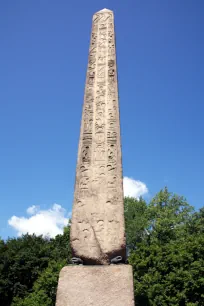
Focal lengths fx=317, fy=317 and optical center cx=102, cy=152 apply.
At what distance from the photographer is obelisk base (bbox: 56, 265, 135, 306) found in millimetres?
3412

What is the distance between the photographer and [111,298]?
134 inches

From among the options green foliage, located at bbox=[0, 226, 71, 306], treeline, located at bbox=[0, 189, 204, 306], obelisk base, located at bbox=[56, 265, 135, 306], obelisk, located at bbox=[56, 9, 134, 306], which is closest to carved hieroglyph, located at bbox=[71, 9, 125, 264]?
obelisk, located at bbox=[56, 9, 134, 306]

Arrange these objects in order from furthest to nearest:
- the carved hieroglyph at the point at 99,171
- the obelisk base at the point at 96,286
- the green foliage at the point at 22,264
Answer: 1. the green foliage at the point at 22,264
2. the carved hieroglyph at the point at 99,171
3. the obelisk base at the point at 96,286

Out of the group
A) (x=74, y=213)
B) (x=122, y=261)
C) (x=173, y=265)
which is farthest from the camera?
(x=173, y=265)

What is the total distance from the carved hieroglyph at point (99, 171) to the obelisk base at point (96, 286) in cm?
18

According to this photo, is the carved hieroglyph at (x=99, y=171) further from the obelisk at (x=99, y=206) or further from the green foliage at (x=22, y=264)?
the green foliage at (x=22, y=264)

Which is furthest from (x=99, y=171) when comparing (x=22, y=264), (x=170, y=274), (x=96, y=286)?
(x=22, y=264)

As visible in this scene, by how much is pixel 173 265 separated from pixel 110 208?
36.7ft

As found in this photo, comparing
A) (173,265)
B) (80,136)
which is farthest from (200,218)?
(80,136)

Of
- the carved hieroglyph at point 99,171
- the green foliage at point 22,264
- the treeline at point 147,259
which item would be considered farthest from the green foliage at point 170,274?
the carved hieroglyph at point 99,171

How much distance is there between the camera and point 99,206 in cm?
407

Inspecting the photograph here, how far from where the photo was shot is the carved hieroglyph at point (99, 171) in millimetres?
3826

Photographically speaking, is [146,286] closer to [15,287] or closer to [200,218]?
[15,287]

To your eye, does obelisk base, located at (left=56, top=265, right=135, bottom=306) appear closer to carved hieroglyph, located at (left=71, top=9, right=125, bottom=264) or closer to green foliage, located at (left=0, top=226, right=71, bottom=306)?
carved hieroglyph, located at (left=71, top=9, right=125, bottom=264)
